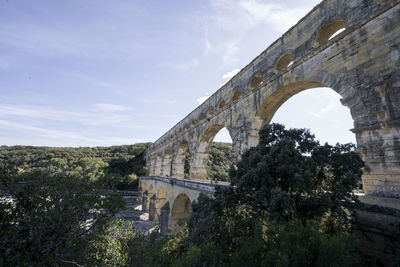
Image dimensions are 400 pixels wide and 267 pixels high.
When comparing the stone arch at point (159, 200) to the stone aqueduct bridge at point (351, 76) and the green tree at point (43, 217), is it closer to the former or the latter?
the stone aqueduct bridge at point (351, 76)

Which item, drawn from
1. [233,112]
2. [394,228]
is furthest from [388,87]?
[233,112]

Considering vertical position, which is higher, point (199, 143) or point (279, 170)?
point (199, 143)

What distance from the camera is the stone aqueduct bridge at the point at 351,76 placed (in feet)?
16.2

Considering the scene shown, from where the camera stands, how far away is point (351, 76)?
19.6 feet

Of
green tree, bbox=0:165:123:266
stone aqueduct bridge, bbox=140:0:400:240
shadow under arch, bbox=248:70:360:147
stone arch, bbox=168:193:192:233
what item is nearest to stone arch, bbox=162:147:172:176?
stone arch, bbox=168:193:192:233

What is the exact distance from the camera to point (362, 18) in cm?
586

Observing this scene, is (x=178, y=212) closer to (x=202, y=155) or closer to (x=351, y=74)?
(x=202, y=155)

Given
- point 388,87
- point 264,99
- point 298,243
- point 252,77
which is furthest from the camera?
point 252,77

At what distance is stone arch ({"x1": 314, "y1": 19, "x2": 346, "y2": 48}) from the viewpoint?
283 inches

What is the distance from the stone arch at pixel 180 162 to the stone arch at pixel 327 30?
1447cm

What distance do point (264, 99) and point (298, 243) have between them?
305 inches

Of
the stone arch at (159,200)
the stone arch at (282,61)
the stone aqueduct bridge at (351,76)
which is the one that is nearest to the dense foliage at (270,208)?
the stone aqueduct bridge at (351,76)

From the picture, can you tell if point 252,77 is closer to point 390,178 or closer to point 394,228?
point 390,178

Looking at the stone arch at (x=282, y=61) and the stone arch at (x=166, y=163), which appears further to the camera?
the stone arch at (x=166, y=163)
